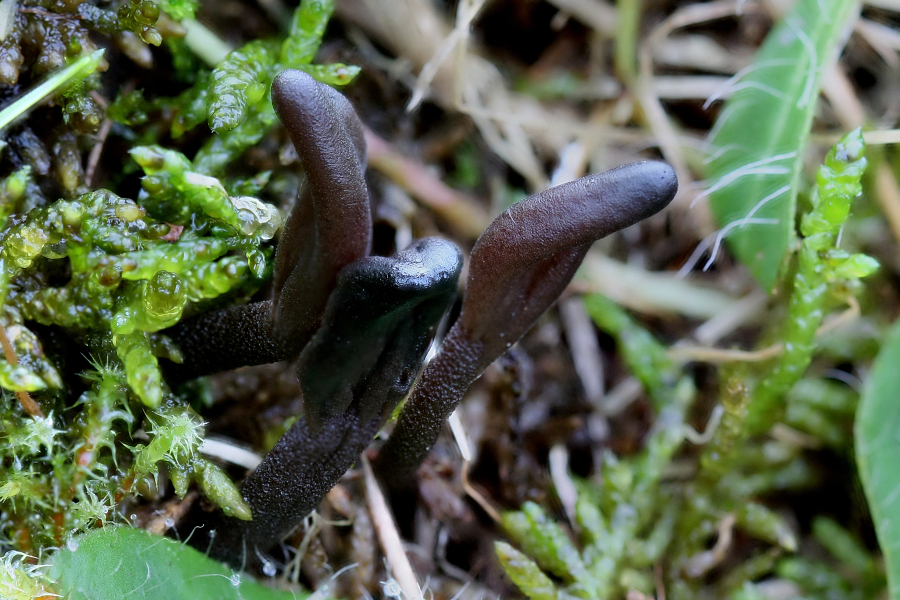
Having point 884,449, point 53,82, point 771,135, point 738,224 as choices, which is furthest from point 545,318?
point 53,82

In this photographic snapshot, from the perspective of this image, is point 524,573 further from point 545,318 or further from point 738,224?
point 738,224

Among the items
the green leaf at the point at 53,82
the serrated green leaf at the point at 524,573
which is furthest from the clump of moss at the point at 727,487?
the green leaf at the point at 53,82

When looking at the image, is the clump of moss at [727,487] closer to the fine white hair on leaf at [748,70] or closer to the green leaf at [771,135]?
the green leaf at [771,135]

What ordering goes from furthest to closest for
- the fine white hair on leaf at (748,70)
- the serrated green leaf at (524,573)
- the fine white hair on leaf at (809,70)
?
the fine white hair on leaf at (748,70)
the fine white hair on leaf at (809,70)
the serrated green leaf at (524,573)

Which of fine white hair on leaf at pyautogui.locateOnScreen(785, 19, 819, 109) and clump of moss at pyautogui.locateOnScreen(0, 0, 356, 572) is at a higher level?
fine white hair on leaf at pyautogui.locateOnScreen(785, 19, 819, 109)

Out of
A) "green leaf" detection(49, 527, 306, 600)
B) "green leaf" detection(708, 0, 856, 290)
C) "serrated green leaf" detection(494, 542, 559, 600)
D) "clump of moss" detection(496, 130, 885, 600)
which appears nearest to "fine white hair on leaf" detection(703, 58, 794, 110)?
"green leaf" detection(708, 0, 856, 290)

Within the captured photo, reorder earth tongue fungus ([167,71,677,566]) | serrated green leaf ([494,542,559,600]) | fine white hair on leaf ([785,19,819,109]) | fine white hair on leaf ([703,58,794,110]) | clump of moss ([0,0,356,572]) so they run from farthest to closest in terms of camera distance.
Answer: fine white hair on leaf ([703,58,794,110]) → fine white hair on leaf ([785,19,819,109]) → serrated green leaf ([494,542,559,600]) → clump of moss ([0,0,356,572]) → earth tongue fungus ([167,71,677,566])

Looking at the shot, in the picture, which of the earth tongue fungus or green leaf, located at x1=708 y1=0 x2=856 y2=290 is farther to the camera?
green leaf, located at x1=708 y1=0 x2=856 y2=290

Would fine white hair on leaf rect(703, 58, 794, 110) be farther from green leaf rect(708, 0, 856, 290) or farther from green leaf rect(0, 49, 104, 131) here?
green leaf rect(0, 49, 104, 131)
